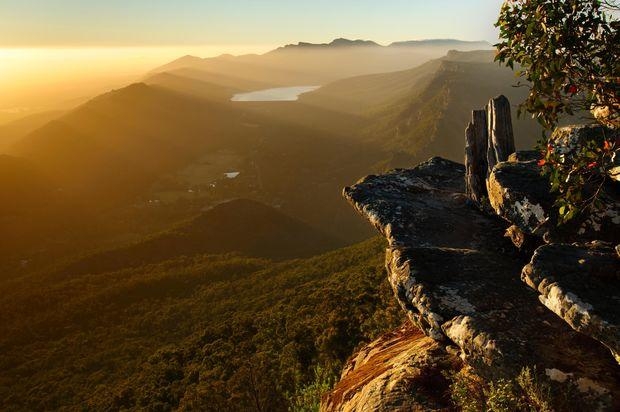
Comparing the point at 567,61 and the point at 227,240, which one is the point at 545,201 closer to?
the point at 567,61

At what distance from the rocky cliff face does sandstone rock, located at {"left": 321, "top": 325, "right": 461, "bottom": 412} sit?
50 millimetres

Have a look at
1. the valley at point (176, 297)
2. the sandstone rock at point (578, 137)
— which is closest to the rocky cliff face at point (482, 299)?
the sandstone rock at point (578, 137)

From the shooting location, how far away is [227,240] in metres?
119

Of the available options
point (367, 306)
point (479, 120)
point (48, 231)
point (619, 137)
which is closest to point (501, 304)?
point (619, 137)

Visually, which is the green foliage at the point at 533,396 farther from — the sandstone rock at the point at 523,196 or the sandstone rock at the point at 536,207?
the sandstone rock at the point at 523,196

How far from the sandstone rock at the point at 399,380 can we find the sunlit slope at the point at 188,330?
36.9 ft

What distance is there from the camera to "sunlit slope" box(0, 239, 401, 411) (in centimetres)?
3250

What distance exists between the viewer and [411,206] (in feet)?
54.1

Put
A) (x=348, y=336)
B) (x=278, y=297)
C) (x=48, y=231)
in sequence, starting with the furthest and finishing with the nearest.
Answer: (x=48, y=231) → (x=278, y=297) → (x=348, y=336)

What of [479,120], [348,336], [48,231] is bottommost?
[48,231]

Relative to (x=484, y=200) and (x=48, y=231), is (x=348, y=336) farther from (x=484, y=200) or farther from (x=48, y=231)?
(x=48, y=231)

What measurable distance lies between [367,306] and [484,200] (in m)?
20.5

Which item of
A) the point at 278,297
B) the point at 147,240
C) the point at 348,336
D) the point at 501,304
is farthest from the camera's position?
the point at 147,240

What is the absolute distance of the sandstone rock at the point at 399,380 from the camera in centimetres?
1116
